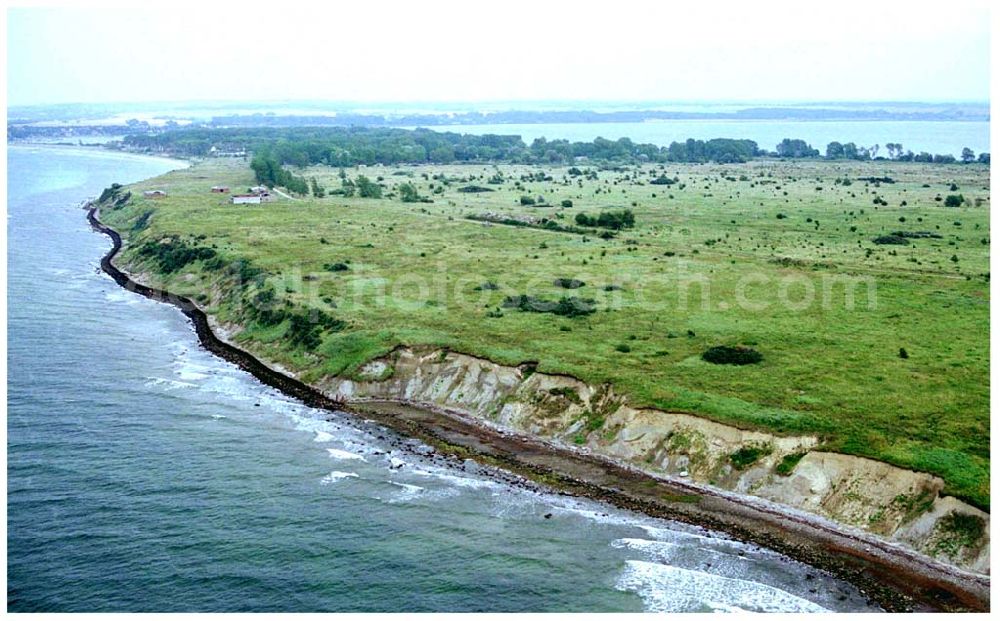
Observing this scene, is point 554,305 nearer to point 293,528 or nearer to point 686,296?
point 686,296

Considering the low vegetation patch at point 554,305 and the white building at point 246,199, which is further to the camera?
the white building at point 246,199

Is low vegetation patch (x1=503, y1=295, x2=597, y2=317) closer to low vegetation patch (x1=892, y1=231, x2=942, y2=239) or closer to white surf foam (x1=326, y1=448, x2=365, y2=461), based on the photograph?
white surf foam (x1=326, y1=448, x2=365, y2=461)

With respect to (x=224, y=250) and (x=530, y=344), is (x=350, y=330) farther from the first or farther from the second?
(x=224, y=250)

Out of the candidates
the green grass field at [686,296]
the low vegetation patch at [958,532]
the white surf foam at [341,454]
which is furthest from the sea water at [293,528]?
the green grass field at [686,296]

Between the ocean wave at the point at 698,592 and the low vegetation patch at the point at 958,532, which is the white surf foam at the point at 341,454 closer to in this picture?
the ocean wave at the point at 698,592

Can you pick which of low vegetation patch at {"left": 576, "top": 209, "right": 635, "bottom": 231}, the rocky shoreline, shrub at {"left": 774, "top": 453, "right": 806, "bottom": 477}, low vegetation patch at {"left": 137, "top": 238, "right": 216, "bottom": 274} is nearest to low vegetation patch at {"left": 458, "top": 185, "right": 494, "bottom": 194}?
low vegetation patch at {"left": 576, "top": 209, "right": 635, "bottom": 231}

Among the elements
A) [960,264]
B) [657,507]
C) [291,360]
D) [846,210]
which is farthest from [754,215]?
[657,507]
